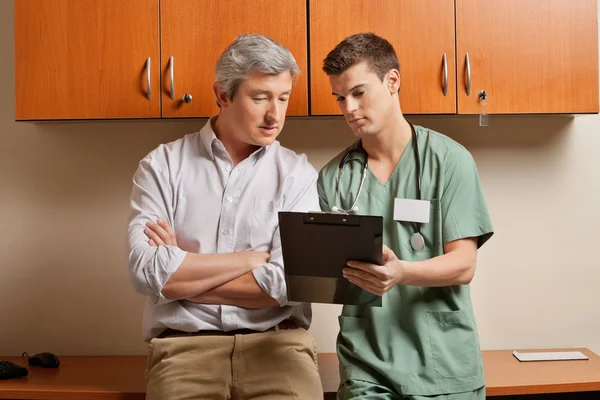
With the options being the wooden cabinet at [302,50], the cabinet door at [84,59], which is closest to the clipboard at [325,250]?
the wooden cabinet at [302,50]

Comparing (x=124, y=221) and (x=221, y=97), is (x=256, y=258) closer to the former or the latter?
(x=221, y=97)

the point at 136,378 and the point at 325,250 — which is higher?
the point at 325,250

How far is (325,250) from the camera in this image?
1.96 metres

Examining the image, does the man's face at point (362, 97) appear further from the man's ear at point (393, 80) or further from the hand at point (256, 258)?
the hand at point (256, 258)

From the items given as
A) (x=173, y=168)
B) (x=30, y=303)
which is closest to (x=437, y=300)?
(x=173, y=168)

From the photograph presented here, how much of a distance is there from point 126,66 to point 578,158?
1896 millimetres

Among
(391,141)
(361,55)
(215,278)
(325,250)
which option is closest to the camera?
(325,250)

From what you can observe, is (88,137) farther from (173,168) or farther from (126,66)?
(173,168)

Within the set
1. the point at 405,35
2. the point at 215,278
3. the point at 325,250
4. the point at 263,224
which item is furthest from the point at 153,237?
the point at 405,35

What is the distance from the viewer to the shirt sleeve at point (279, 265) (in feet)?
7.20

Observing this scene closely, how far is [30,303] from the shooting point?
9.98 ft

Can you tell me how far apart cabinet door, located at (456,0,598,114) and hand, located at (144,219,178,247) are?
116cm

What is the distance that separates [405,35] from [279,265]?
1.00 meters

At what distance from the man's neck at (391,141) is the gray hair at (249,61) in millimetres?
362
